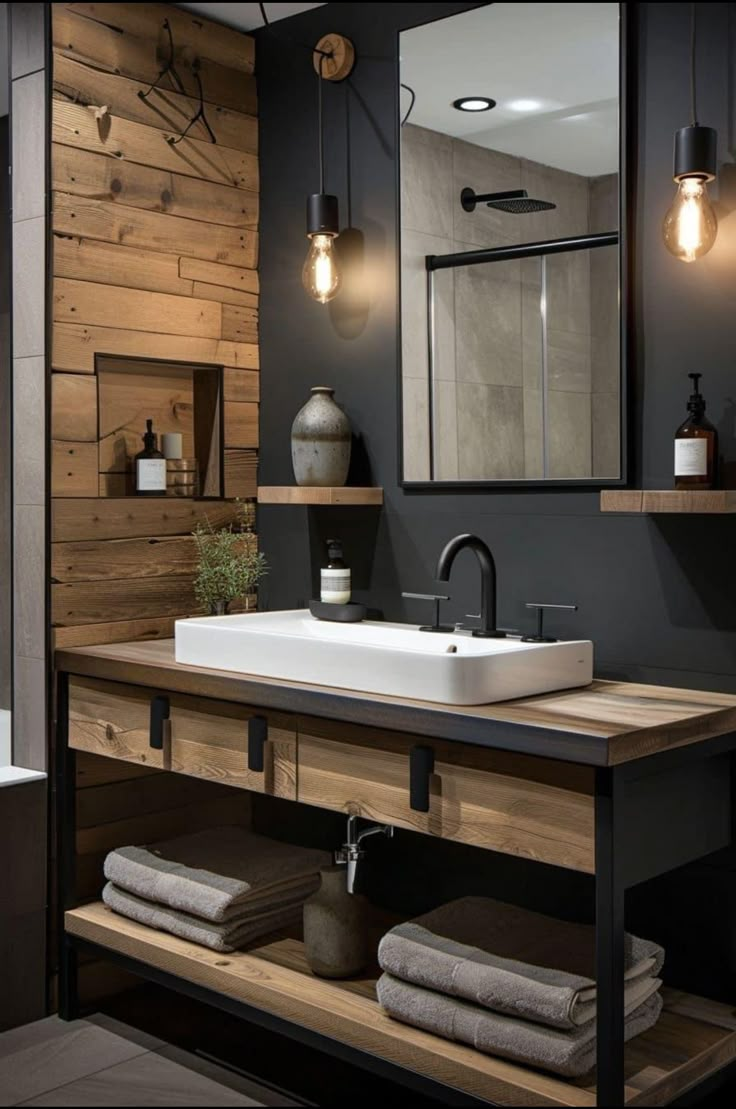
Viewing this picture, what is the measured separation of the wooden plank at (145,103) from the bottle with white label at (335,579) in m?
1.17

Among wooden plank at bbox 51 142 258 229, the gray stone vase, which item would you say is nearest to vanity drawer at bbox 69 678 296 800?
the gray stone vase

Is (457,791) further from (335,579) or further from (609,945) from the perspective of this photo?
(335,579)

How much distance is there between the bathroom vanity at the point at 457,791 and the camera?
6.78ft

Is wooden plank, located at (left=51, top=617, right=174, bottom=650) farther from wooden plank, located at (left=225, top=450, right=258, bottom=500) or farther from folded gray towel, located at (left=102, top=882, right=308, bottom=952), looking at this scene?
folded gray towel, located at (left=102, top=882, right=308, bottom=952)

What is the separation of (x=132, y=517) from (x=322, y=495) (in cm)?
52

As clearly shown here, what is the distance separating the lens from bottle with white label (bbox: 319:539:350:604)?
315cm

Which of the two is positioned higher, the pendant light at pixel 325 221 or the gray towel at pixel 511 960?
the pendant light at pixel 325 221

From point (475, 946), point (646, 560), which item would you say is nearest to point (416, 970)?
point (475, 946)

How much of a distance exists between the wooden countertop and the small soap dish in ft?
1.53

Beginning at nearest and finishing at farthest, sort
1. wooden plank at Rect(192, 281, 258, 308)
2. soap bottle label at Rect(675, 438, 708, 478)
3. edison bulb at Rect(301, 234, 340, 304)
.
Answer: soap bottle label at Rect(675, 438, 708, 478) → edison bulb at Rect(301, 234, 340, 304) → wooden plank at Rect(192, 281, 258, 308)

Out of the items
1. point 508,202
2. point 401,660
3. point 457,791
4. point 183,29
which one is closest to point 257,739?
point 401,660

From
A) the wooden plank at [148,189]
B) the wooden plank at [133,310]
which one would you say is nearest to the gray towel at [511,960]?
the wooden plank at [133,310]

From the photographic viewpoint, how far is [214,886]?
2854 mm

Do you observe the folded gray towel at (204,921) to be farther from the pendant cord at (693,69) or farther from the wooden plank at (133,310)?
the pendant cord at (693,69)
